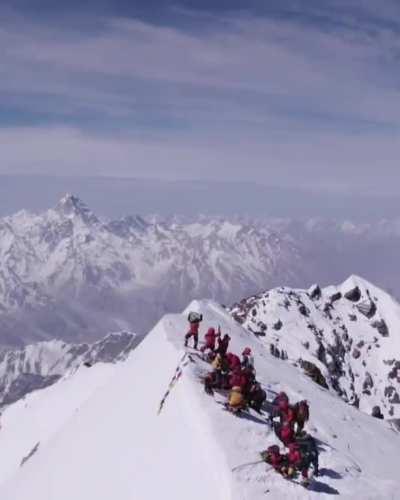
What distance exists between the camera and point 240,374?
30.1 metres

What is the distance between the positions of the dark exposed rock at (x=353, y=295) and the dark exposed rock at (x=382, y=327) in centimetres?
907

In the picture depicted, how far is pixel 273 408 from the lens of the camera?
32469mm

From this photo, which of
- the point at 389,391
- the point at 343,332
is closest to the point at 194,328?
the point at 389,391

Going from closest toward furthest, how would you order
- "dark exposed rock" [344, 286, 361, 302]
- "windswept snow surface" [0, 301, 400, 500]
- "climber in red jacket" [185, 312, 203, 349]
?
1. "windswept snow surface" [0, 301, 400, 500]
2. "climber in red jacket" [185, 312, 203, 349]
3. "dark exposed rock" [344, 286, 361, 302]

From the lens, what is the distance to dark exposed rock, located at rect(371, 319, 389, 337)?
579 ft

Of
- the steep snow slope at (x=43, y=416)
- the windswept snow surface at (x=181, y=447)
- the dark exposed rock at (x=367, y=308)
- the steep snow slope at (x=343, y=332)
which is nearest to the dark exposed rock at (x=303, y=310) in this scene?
the steep snow slope at (x=343, y=332)

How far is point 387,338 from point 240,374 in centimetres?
15501

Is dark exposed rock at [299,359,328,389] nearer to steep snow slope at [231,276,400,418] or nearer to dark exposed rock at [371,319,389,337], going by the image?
steep snow slope at [231,276,400,418]

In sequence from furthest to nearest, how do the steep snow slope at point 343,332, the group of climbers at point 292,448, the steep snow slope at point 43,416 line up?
the steep snow slope at point 343,332
the steep snow slope at point 43,416
the group of climbers at point 292,448

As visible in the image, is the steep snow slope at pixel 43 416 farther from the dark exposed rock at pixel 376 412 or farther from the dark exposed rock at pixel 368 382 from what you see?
the dark exposed rock at pixel 368 382

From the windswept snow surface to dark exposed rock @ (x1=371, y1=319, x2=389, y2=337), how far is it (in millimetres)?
136121

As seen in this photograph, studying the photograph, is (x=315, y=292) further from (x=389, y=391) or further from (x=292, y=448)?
(x=292, y=448)

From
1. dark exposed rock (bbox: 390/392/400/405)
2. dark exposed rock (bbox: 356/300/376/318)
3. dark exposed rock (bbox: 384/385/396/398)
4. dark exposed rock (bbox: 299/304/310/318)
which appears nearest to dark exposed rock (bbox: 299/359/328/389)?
dark exposed rock (bbox: 299/304/310/318)

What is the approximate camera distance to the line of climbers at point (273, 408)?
25.0 meters
